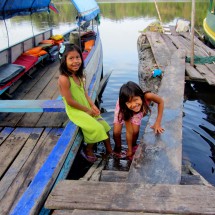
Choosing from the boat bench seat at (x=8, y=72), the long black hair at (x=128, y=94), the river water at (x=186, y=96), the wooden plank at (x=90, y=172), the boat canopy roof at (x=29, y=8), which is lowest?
the river water at (x=186, y=96)

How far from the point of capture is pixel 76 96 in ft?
11.2

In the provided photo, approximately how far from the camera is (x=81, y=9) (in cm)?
582

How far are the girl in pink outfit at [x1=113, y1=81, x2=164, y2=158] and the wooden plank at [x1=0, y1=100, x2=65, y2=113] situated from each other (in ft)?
2.87

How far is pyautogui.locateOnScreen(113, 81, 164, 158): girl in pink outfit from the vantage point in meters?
2.96

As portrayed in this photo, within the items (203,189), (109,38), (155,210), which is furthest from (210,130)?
(109,38)

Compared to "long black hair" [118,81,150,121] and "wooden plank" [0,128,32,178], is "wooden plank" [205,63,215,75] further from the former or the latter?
"wooden plank" [0,128,32,178]

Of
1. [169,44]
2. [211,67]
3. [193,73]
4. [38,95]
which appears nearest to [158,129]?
[38,95]

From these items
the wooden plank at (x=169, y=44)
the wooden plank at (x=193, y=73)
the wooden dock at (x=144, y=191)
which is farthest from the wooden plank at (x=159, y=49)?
the wooden dock at (x=144, y=191)

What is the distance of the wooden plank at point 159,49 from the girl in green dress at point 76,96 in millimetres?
3961

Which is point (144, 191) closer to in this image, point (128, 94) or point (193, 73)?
point (128, 94)

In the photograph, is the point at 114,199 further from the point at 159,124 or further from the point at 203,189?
the point at 159,124

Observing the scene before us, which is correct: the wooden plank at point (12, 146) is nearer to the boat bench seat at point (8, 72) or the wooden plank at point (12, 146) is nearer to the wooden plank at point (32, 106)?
the wooden plank at point (32, 106)

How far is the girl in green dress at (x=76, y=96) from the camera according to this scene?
322 centimetres

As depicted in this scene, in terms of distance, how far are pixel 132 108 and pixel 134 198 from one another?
4.11ft
